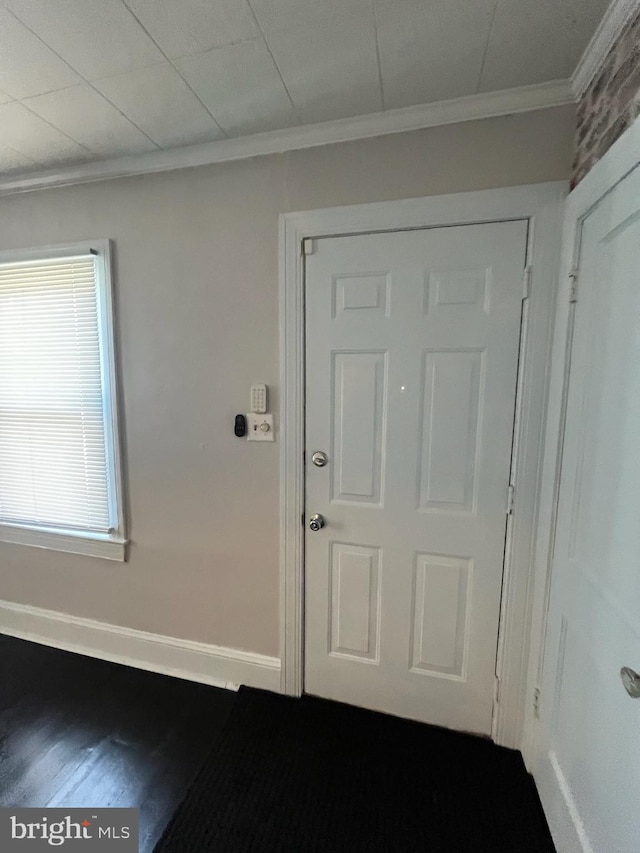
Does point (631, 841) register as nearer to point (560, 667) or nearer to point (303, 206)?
point (560, 667)

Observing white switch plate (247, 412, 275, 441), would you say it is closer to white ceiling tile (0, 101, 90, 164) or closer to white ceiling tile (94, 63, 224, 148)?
white ceiling tile (94, 63, 224, 148)

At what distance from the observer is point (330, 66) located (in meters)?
1.18

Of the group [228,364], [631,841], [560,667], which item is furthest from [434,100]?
[631,841]

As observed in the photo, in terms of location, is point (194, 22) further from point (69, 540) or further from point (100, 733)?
point (100, 733)

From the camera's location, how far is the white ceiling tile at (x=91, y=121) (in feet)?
4.36

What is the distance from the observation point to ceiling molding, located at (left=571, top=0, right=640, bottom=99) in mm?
952

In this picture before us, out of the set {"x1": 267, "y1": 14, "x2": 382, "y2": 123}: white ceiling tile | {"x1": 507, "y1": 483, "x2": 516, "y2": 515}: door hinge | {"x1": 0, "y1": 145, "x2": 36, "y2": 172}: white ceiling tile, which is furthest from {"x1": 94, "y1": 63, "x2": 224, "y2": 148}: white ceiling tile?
{"x1": 507, "y1": 483, "x2": 516, "y2": 515}: door hinge

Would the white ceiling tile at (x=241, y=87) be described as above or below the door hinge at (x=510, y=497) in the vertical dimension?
above

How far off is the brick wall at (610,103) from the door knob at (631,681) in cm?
132

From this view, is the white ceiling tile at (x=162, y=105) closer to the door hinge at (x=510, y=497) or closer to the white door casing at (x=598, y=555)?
the white door casing at (x=598, y=555)

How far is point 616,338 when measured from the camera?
1016 mm

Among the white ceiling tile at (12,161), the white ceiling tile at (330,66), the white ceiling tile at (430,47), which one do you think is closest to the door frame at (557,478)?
the white ceiling tile at (430,47)

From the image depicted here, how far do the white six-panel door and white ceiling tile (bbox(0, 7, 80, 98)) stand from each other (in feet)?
3.19

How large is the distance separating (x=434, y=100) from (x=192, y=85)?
823 mm
